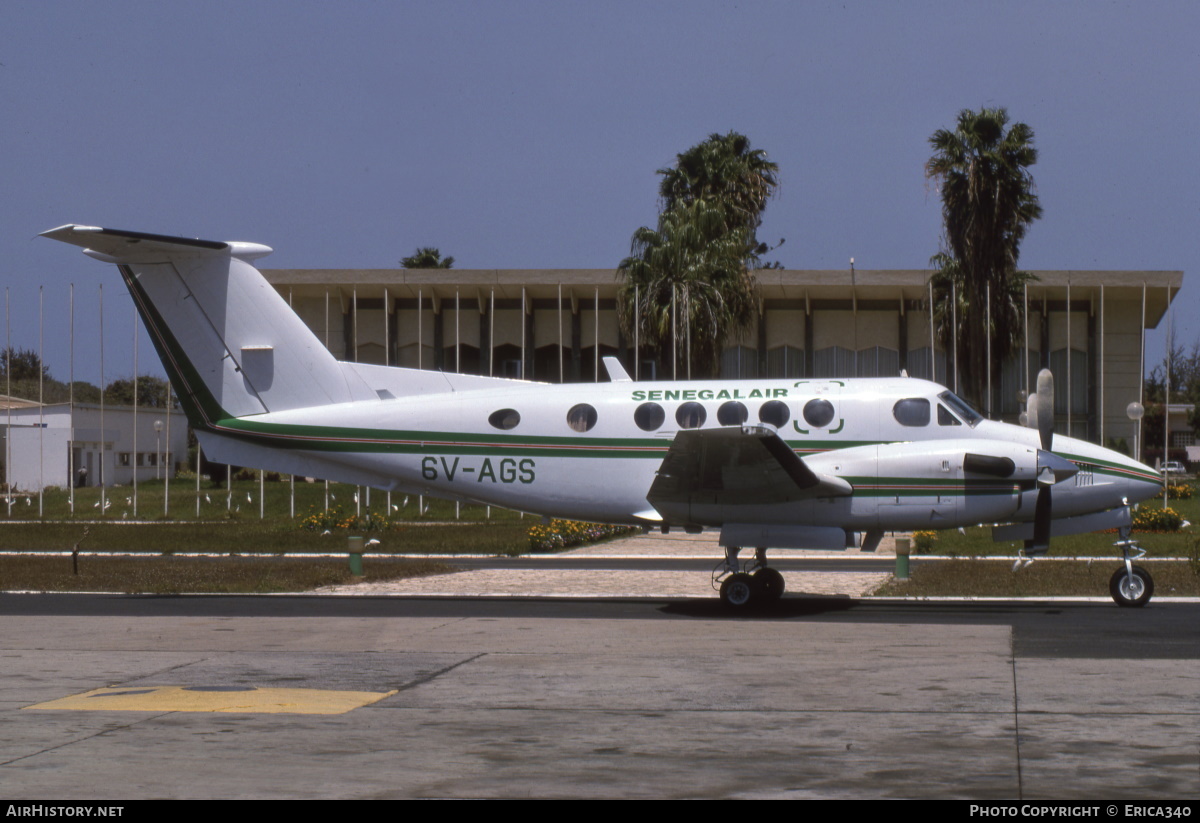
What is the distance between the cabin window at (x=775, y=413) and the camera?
16.4 metres

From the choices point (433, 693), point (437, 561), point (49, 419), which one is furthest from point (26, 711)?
point (49, 419)

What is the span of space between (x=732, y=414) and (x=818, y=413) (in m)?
1.20

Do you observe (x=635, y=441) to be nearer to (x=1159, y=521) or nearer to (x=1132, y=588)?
(x=1132, y=588)

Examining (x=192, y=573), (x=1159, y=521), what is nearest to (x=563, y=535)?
(x=192, y=573)

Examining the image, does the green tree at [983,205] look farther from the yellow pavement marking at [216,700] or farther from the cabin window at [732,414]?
the yellow pavement marking at [216,700]

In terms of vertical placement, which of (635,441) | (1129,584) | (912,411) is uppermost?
(912,411)

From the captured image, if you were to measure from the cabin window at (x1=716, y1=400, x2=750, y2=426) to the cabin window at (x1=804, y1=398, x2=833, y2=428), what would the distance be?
84 cm

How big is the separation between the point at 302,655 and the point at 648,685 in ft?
12.4

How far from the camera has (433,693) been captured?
978cm

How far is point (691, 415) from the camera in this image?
16641 mm

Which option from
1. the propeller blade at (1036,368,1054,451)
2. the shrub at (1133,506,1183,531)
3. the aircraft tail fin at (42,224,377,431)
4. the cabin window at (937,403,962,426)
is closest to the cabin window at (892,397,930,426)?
the cabin window at (937,403,962,426)

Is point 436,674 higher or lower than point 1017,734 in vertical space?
lower

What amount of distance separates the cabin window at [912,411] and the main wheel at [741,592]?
2.97 m

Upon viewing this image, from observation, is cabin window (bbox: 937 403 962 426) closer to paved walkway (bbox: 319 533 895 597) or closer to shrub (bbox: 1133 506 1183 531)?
paved walkway (bbox: 319 533 895 597)
